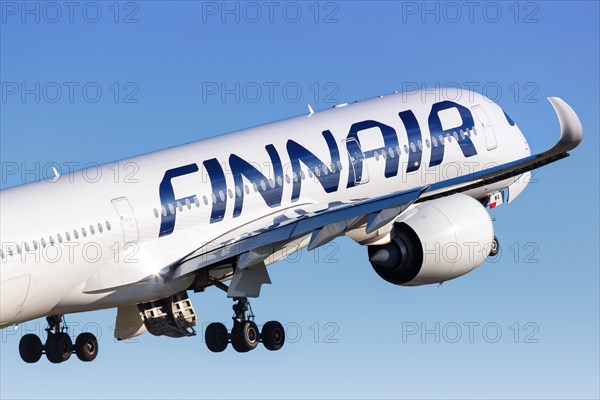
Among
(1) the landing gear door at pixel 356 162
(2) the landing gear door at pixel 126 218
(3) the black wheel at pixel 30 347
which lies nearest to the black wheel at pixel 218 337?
(2) the landing gear door at pixel 126 218

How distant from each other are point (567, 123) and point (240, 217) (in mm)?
9408

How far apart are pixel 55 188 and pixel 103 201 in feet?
4.08

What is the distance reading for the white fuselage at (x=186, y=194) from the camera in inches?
1507

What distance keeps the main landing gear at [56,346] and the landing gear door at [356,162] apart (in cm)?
875

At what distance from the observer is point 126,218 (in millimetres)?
39625

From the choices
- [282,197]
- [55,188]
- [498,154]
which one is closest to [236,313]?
[282,197]

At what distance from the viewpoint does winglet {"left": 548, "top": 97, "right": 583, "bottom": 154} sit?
37.7 metres

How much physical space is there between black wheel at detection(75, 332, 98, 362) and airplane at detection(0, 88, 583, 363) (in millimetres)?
40

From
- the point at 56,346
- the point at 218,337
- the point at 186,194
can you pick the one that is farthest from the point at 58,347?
the point at 186,194

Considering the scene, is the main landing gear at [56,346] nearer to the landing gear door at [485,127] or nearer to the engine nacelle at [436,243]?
the engine nacelle at [436,243]

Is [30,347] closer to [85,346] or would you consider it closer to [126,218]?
[85,346]

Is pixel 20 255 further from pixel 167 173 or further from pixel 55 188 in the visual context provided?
pixel 167 173

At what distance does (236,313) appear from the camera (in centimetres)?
4250

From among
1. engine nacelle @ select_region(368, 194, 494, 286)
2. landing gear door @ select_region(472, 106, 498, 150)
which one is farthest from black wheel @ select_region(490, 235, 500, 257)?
engine nacelle @ select_region(368, 194, 494, 286)
